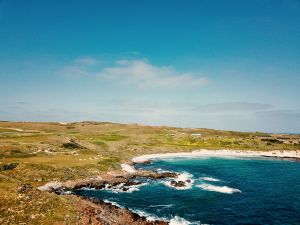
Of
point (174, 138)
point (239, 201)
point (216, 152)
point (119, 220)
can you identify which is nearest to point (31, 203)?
point (119, 220)

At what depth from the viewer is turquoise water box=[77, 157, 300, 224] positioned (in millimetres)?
48781

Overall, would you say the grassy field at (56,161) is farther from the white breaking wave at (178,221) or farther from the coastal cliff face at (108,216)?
the white breaking wave at (178,221)

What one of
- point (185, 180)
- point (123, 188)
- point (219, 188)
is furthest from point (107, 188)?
point (219, 188)

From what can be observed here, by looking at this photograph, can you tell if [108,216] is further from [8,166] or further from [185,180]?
[185,180]

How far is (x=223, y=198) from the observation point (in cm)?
5953

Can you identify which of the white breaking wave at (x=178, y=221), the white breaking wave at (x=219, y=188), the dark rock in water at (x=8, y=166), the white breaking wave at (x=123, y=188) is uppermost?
the dark rock in water at (x=8, y=166)

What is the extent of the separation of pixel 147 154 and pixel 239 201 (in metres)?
73.7

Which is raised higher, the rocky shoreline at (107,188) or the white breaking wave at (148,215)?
the rocky shoreline at (107,188)

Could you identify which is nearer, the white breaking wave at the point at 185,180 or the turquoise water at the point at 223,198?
the turquoise water at the point at 223,198

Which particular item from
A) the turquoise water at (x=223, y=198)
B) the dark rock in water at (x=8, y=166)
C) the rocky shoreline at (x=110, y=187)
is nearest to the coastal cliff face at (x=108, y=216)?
the rocky shoreline at (x=110, y=187)

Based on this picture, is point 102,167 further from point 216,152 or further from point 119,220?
point 216,152

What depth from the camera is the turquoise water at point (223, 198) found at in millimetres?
48781

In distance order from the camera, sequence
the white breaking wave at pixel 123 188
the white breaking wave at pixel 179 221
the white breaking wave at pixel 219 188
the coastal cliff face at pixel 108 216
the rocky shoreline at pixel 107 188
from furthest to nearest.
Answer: the white breaking wave at pixel 219 188 < the white breaking wave at pixel 123 188 < the white breaking wave at pixel 179 221 < the rocky shoreline at pixel 107 188 < the coastal cliff face at pixel 108 216

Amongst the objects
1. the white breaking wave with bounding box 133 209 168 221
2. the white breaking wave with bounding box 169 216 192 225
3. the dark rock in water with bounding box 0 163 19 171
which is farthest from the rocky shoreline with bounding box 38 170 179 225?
the dark rock in water with bounding box 0 163 19 171
